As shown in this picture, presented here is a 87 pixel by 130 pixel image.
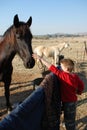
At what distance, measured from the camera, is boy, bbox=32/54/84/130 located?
405cm

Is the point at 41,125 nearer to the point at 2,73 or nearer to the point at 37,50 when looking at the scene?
the point at 2,73

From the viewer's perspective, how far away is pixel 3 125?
2.13 meters

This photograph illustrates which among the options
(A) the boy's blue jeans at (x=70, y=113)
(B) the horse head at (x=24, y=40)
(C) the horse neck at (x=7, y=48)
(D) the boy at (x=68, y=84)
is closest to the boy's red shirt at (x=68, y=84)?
(D) the boy at (x=68, y=84)

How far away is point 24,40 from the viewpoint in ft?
16.6

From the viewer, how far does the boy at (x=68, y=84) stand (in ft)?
13.3

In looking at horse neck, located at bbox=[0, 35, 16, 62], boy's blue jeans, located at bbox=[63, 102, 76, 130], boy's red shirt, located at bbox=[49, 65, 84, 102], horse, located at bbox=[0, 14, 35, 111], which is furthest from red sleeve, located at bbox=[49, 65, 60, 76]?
horse neck, located at bbox=[0, 35, 16, 62]

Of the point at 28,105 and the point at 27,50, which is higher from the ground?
the point at 27,50

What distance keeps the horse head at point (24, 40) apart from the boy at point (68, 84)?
0.80 meters

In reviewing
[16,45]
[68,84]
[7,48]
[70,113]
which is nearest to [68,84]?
[68,84]

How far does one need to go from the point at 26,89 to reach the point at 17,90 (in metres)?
0.34

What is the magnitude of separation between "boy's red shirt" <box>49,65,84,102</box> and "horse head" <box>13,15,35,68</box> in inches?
39.2

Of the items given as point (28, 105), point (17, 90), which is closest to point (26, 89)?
point (17, 90)

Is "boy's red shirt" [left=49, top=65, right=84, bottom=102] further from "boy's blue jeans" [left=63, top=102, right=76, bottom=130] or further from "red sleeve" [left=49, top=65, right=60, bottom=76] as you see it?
"boy's blue jeans" [left=63, top=102, right=76, bottom=130]

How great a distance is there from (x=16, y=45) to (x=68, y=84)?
1.79 meters
